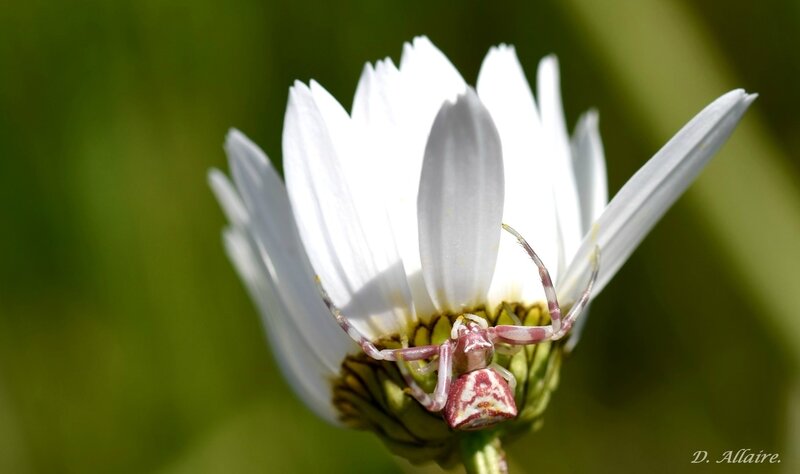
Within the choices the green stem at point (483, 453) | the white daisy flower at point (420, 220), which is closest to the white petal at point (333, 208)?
the white daisy flower at point (420, 220)

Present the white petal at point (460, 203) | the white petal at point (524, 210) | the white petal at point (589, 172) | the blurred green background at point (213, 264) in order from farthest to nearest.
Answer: the blurred green background at point (213, 264) → the white petal at point (589, 172) → the white petal at point (524, 210) → the white petal at point (460, 203)

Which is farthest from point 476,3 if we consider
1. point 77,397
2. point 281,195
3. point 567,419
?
point 281,195

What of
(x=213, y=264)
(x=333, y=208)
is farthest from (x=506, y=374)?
(x=213, y=264)

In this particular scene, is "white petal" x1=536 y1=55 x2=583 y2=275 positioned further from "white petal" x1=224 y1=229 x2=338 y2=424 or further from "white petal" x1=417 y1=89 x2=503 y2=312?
"white petal" x1=224 y1=229 x2=338 y2=424

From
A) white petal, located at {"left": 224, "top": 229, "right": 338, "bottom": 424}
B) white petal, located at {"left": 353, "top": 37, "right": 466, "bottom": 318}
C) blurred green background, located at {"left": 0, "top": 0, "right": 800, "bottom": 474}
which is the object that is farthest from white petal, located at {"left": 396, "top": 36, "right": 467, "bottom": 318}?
blurred green background, located at {"left": 0, "top": 0, "right": 800, "bottom": 474}

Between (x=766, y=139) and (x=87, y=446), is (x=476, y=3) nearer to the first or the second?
(x=766, y=139)

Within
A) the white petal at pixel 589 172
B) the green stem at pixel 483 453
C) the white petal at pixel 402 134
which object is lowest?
the green stem at pixel 483 453

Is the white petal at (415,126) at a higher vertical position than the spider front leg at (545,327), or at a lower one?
higher

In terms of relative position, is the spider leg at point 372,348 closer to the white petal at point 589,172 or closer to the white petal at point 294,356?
the white petal at point 294,356
